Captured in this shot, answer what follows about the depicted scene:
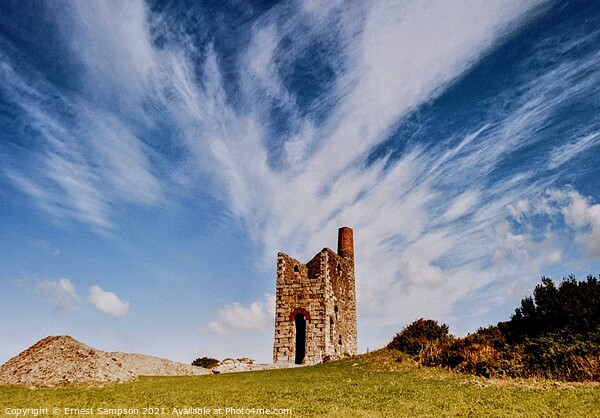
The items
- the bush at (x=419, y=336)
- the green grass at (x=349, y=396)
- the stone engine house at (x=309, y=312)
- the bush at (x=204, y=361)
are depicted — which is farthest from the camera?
the bush at (x=204, y=361)

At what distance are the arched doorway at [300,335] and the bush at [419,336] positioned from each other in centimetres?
553

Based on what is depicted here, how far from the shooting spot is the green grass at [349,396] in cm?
858

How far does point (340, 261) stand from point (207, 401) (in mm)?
18917

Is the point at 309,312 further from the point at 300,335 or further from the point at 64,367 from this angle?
the point at 64,367

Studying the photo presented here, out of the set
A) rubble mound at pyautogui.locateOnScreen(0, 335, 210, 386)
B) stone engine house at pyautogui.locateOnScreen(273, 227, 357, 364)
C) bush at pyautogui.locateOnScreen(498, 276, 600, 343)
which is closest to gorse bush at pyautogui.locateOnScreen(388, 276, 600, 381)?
bush at pyautogui.locateOnScreen(498, 276, 600, 343)

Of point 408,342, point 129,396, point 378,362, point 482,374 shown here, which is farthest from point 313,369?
point 129,396

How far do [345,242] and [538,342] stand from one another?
15.4 metres

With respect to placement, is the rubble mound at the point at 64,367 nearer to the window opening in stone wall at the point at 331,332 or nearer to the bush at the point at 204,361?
the window opening in stone wall at the point at 331,332

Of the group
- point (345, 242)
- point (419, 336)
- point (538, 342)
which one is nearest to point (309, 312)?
point (419, 336)

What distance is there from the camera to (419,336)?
780 inches

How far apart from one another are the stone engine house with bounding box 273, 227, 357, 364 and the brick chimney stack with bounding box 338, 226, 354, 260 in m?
2.82

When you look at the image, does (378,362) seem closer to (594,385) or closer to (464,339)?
(464,339)

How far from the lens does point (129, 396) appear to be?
9383mm

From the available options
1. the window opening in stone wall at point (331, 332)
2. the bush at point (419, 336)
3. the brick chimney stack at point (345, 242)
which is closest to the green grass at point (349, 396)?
the bush at point (419, 336)
